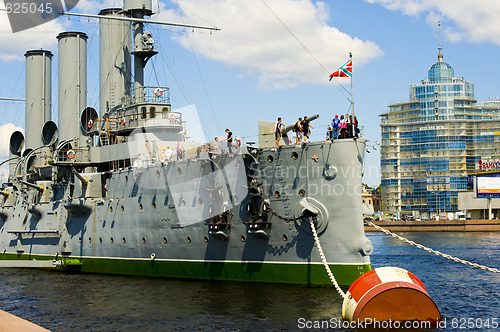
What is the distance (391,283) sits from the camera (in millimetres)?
16531

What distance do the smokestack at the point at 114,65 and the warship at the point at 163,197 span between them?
0.27ft

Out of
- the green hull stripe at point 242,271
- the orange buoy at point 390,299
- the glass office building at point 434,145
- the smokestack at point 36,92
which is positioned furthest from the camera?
the glass office building at point 434,145

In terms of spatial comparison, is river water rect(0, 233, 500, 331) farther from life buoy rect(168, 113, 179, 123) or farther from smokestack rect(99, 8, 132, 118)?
smokestack rect(99, 8, 132, 118)

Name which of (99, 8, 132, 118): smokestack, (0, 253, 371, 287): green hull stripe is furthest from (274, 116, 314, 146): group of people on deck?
(99, 8, 132, 118): smokestack

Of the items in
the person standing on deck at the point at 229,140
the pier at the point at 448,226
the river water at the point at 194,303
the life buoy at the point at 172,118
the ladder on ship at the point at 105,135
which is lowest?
the pier at the point at 448,226

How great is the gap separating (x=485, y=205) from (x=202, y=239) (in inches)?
3048

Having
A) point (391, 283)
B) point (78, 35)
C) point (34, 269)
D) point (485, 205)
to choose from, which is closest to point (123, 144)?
point (34, 269)

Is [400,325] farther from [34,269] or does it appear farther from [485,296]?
[34,269]

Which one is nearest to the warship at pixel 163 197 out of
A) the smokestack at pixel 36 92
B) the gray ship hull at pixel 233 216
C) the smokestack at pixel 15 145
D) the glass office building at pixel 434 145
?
the gray ship hull at pixel 233 216

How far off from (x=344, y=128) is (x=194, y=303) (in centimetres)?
941

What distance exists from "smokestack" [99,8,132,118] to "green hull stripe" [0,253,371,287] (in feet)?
37.8

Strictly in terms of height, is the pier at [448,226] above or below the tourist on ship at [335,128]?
below

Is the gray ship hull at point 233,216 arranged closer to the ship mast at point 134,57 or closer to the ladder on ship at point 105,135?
the ladder on ship at point 105,135

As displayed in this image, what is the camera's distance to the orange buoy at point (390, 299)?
16500 mm
